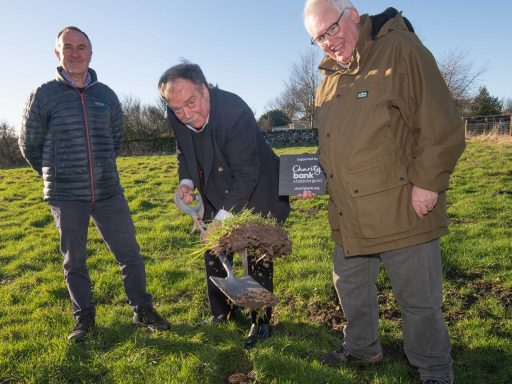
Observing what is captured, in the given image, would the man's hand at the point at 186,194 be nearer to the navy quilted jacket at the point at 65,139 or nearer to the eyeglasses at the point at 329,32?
the navy quilted jacket at the point at 65,139

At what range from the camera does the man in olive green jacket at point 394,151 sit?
244 centimetres

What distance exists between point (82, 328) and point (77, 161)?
1.51m

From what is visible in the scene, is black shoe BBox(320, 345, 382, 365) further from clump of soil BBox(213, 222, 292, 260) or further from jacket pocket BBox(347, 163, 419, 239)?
jacket pocket BBox(347, 163, 419, 239)

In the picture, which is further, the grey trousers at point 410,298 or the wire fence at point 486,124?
the wire fence at point 486,124

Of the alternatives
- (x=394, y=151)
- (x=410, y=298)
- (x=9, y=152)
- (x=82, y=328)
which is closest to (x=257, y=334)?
(x=410, y=298)

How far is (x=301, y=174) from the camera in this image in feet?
10.3

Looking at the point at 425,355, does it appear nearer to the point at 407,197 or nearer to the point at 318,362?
the point at 318,362

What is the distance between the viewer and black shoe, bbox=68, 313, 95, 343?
371cm

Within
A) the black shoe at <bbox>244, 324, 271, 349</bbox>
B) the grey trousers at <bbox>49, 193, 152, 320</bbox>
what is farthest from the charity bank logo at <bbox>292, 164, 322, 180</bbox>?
the grey trousers at <bbox>49, 193, 152, 320</bbox>

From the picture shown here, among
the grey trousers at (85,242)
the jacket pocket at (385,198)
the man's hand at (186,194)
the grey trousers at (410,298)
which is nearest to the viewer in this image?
the jacket pocket at (385,198)

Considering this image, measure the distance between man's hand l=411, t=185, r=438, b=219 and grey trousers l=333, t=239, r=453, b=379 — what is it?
249 mm

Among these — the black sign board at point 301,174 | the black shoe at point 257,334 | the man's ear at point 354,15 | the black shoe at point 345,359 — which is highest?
the man's ear at point 354,15

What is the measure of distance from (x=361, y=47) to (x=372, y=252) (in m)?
1.29

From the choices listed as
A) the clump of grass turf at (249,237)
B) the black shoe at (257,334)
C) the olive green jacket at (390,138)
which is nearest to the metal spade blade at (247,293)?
the clump of grass turf at (249,237)
